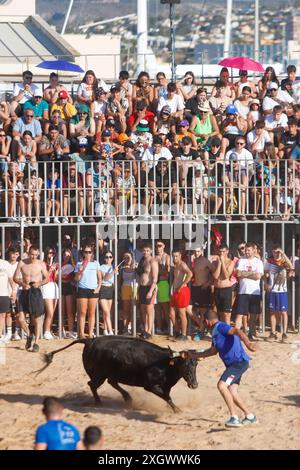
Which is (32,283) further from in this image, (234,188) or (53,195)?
(234,188)

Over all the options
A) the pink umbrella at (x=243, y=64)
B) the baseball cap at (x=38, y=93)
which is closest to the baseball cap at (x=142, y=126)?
the baseball cap at (x=38, y=93)

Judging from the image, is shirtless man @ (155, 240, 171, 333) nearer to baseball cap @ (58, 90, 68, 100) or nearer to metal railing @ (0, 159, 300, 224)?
metal railing @ (0, 159, 300, 224)

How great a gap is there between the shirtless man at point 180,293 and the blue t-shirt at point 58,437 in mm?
9729

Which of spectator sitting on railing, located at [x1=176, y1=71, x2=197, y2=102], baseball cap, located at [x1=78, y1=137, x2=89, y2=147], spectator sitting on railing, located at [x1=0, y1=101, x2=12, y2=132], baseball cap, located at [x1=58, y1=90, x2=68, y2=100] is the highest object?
spectator sitting on railing, located at [x1=176, y1=71, x2=197, y2=102]

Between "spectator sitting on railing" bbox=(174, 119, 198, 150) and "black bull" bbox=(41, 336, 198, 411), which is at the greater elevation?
"spectator sitting on railing" bbox=(174, 119, 198, 150)

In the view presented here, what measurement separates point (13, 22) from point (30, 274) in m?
17.0

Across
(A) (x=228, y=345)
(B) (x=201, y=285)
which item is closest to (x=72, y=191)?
(B) (x=201, y=285)

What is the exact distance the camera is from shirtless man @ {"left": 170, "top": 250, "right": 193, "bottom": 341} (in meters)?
20.4

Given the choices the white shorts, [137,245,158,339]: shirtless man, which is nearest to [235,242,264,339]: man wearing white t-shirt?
[137,245,158,339]: shirtless man

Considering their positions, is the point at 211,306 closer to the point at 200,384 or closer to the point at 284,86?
the point at 200,384

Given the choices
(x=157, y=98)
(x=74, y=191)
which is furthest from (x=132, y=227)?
(x=157, y=98)

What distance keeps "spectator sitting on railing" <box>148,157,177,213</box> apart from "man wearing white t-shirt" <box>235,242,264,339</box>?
1530 mm

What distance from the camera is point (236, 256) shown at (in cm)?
2111

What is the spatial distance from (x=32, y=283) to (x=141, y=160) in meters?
2.71
